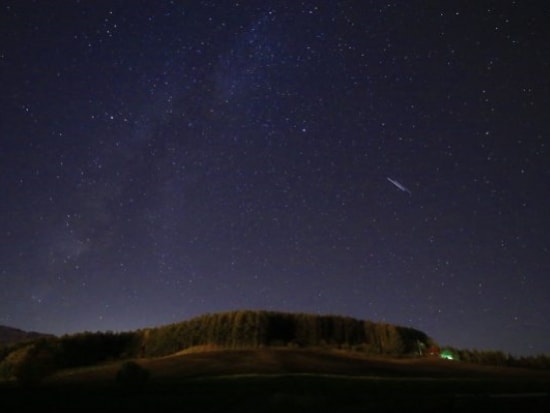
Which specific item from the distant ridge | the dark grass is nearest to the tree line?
the dark grass

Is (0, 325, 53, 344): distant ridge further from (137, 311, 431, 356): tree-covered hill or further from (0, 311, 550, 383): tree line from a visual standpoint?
(137, 311, 431, 356): tree-covered hill

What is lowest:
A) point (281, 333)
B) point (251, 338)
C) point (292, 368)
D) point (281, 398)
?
point (281, 398)

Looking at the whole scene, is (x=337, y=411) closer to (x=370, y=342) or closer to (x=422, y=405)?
(x=422, y=405)

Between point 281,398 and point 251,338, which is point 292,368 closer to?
point 281,398

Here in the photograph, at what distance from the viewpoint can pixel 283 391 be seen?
586 inches

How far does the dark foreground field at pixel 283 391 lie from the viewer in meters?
11.6

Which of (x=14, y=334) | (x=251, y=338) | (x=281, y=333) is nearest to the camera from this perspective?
(x=251, y=338)

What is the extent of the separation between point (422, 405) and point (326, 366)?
1499 centimetres

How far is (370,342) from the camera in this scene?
3962cm

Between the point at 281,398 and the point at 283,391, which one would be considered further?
the point at 283,391

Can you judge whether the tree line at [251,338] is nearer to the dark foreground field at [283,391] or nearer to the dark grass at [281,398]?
the dark foreground field at [283,391]

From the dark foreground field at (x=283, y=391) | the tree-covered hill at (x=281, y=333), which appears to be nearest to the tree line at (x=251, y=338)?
the tree-covered hill at (x=281, y=333)

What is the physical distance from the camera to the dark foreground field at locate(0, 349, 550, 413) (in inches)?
456

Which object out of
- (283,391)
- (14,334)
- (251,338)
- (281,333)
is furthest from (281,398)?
(14,334)
